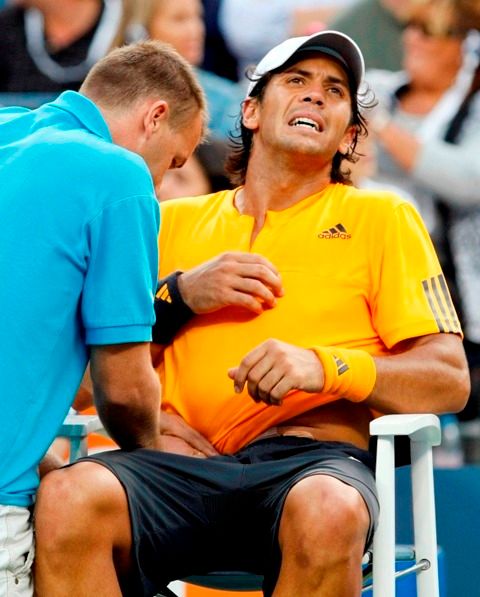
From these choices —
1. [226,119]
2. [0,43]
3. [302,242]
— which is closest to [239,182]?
[302,242]

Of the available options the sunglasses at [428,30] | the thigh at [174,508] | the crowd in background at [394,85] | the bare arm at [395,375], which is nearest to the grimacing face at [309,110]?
the bare arm at [395,375]

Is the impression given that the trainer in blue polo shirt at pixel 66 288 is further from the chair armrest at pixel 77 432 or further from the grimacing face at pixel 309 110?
the grimacing face at pixel 309 110

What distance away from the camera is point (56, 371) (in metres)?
2.27

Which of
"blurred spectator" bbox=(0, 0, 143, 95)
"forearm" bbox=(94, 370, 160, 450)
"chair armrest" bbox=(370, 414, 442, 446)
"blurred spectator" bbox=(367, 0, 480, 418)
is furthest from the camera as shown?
"blurred spectator" bbox=(0, 0, 143, 95)

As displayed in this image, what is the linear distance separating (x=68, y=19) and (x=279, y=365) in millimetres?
3258

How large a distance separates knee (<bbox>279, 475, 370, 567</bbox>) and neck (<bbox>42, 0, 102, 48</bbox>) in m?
3.39

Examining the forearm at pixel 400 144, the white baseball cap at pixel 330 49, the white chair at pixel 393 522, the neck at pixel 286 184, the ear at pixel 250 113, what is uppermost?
the white baseball cap at pixel 330 49

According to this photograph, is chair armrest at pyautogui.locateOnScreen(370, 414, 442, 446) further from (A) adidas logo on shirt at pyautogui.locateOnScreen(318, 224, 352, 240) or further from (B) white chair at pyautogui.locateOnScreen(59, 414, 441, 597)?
(A) adidas logo on shirt at pyautogui.locateOnScreen(318, 224, 352, 240)

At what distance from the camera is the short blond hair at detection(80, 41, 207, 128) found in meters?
2.53

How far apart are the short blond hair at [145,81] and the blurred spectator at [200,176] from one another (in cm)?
234

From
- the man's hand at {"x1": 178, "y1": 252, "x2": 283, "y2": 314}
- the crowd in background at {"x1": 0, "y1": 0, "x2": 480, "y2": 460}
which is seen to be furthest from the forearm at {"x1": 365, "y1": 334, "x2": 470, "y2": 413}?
the crowd in background at {"x1": 0, "y1": 0, "x2": 480, "y2": 460}

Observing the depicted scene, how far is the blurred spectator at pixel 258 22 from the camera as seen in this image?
495 cm

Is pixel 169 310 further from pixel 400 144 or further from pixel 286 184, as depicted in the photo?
pixel 400 144

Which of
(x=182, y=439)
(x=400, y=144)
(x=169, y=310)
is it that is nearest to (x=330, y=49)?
(x=169, y=310)
